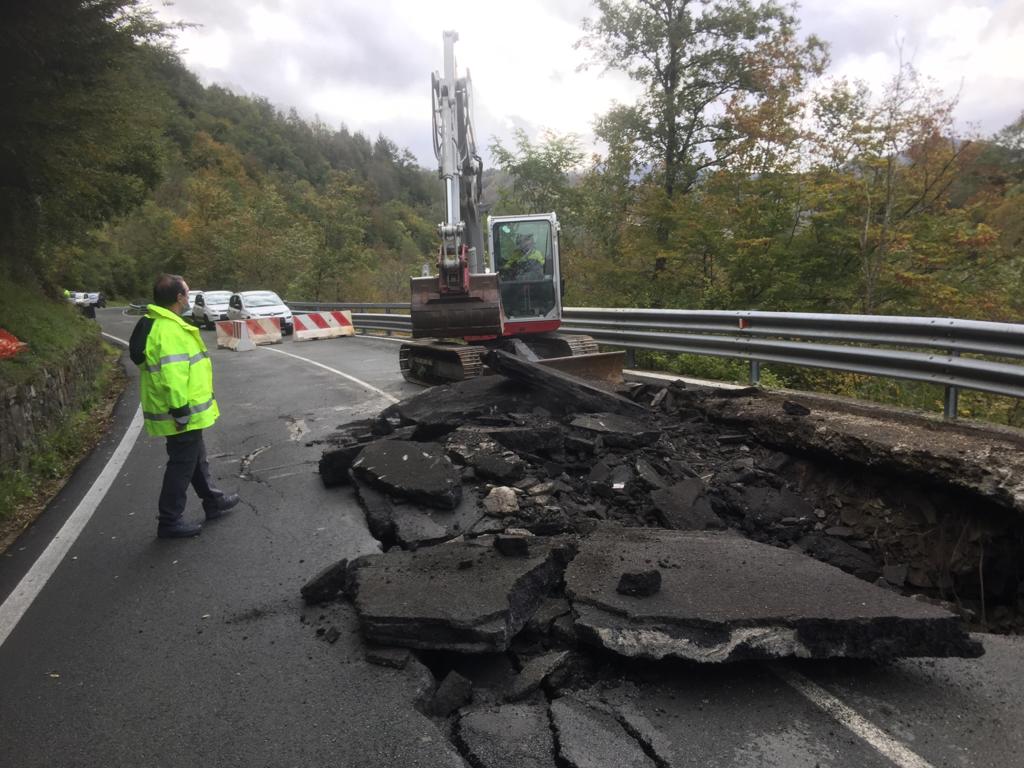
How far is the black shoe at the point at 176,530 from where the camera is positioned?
16.8ft

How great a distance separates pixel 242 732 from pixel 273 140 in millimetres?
130119

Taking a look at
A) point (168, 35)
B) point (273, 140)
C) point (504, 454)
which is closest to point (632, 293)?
point (168, 35)

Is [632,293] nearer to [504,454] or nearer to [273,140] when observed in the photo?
[504,454]

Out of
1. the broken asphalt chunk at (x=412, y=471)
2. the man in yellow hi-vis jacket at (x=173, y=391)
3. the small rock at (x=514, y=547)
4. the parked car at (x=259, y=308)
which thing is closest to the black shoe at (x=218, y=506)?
the man in yellow hi-vis jacket at (x=173, y=391)

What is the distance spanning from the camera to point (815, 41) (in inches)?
704

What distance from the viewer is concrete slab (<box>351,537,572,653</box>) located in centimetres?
326

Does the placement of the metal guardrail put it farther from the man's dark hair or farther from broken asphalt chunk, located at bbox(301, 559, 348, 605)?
the man's dark hair

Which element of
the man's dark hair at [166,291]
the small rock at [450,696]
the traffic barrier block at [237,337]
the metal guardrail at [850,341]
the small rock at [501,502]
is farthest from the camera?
the traffic barrier block at [237,337]

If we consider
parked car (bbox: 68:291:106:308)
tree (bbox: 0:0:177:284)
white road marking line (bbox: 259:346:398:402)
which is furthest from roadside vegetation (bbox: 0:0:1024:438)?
parked car (bbox: 68:291:106:308)

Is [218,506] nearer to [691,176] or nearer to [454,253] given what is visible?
[454,253]

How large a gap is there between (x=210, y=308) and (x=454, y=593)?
96.0ft

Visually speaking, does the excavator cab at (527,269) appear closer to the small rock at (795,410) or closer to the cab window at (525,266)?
the cab window at (525,266)

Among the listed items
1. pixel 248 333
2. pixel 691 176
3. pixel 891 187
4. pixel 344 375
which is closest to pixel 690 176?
pixel 691 176

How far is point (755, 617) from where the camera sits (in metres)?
3.17
